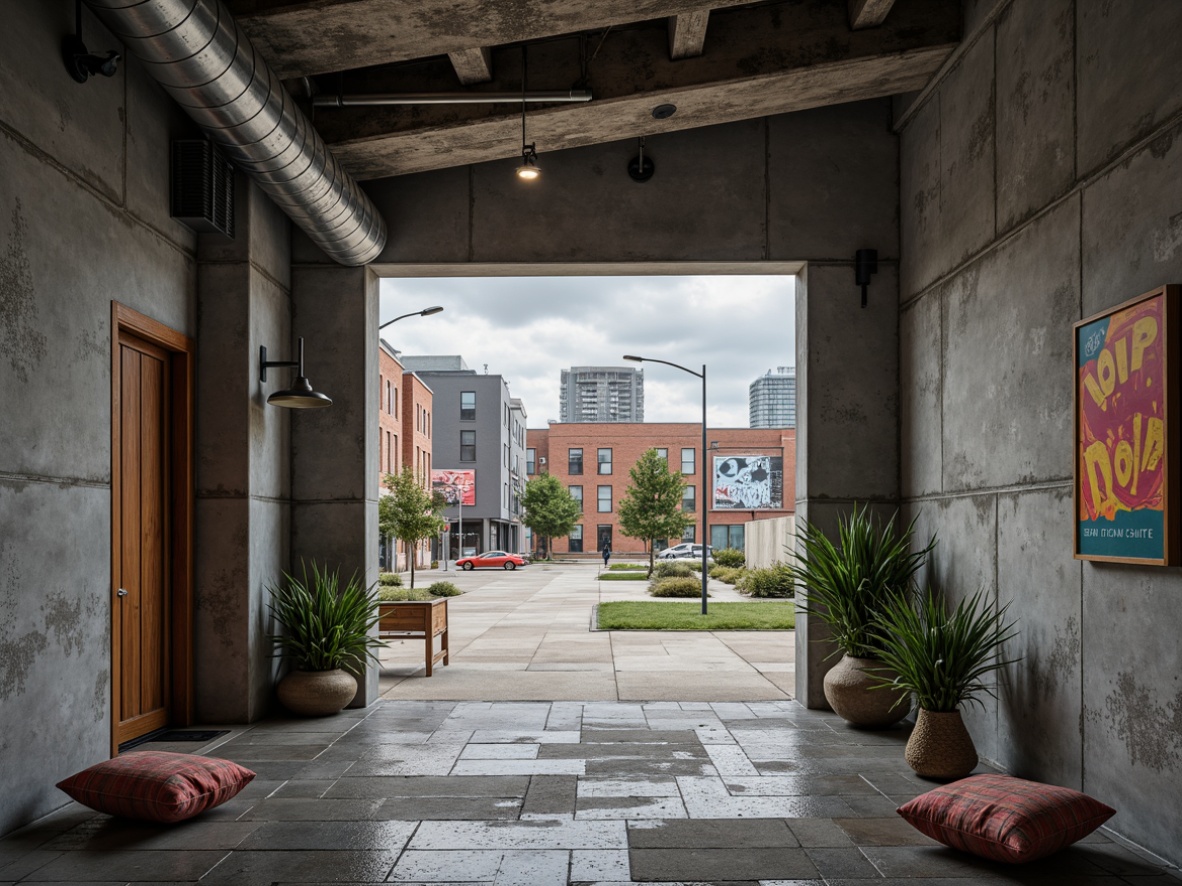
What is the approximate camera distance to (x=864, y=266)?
8508mm

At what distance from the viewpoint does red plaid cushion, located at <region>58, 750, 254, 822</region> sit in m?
4.98

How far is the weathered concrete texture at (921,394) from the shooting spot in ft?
24.8

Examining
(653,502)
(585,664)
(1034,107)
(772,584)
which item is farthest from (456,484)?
(1034,107)

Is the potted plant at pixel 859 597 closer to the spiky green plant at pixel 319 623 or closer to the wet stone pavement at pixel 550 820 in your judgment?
the wet stone pavement at pixel 550 820

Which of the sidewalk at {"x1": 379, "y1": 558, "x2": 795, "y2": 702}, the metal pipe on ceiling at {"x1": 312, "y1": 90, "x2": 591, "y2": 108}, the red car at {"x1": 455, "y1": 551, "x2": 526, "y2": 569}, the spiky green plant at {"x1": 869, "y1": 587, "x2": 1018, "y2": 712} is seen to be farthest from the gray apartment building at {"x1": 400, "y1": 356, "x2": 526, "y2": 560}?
the spiky green plant at {"x1": 869, "y1": 587, "x2": 1018, "y2": 712}

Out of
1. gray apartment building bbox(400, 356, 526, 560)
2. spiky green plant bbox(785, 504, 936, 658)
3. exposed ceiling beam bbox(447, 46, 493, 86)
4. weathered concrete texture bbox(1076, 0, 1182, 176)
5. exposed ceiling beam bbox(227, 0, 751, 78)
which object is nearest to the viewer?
weathered concrete texture bbox(1076, 0, 1182, 176)

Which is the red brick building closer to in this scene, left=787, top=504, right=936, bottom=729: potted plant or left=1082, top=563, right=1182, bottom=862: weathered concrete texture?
left=787, top=504, right=936, bottom=729: potted plant

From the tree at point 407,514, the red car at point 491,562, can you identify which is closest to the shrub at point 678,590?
the tree at point 407,514

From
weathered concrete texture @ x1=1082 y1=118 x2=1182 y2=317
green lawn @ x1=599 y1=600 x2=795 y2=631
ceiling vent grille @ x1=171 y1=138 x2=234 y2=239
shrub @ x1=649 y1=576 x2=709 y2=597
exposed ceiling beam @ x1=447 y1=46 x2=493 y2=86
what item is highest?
exposed ceiling beam @ x1=447 y1=46 x2=493 y2=86

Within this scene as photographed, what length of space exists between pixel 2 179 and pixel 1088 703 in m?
6.21

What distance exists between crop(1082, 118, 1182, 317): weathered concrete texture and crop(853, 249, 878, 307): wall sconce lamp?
3.29 m

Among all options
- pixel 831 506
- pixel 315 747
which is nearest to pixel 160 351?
pixel 315 747

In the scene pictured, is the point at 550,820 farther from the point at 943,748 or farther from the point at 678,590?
the point at 678,590

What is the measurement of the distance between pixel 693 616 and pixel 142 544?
41.3ft
